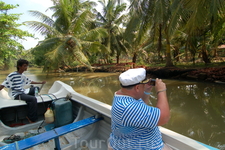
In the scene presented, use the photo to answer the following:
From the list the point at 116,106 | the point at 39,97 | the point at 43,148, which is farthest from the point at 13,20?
the point at 116,106

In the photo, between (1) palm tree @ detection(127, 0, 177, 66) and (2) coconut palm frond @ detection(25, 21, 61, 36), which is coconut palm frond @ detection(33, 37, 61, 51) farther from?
(1) palm tree @ detection(127, 0, 177, 66)

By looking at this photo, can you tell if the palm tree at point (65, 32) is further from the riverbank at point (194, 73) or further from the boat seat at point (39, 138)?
the boat seat at point (39, 138)

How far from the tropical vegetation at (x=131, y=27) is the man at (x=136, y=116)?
18.8ft

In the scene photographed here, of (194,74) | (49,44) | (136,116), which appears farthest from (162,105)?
(49,44)

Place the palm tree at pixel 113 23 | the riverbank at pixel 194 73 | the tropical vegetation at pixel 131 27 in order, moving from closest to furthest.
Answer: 1. the tropical vegetation at pixel 131 27
2. the riverbank at pixel 194 73
3. the palm tree at pixel 113 23

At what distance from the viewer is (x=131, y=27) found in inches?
404

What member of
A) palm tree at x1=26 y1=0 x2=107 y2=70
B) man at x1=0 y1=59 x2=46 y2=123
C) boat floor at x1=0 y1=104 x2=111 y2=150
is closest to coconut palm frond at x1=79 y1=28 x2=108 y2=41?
palm tree at x1=26 y1=0 x2=107 y2=70

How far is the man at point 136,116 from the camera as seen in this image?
0.97 m

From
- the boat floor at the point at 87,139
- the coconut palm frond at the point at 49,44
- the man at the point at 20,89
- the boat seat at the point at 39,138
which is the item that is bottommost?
the boat floor at the point at 87,139

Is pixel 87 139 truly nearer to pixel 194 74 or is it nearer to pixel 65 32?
pixel 194 74

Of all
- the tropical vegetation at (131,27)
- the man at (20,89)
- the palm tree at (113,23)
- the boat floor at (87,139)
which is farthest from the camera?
the palm tree at (113,23)

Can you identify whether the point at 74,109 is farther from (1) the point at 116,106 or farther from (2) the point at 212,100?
(2) the point at 212,100

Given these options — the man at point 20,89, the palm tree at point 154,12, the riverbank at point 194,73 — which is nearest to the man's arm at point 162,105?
the man at point 20,89

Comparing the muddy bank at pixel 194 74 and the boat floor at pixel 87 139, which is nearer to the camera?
the boat floor at pixel 87 139
